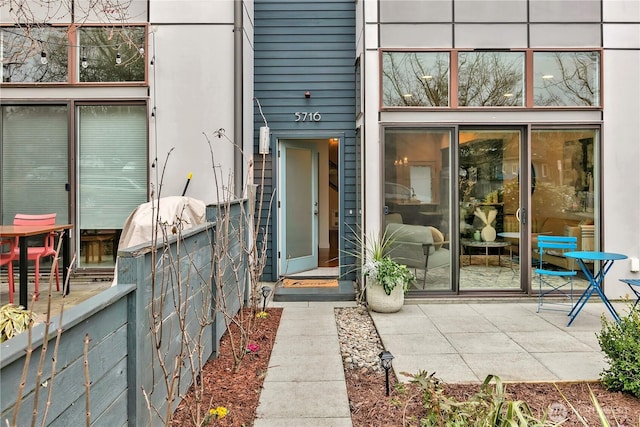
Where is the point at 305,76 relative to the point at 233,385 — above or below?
above

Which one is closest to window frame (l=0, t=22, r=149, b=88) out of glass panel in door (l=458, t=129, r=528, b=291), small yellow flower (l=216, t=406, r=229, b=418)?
glass panel in door (l=458, t=129, r=528, b=291)

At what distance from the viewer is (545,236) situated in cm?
548

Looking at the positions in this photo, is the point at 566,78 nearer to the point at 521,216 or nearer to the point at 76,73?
the point at 521,216

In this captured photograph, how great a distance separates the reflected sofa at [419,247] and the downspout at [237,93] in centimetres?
211

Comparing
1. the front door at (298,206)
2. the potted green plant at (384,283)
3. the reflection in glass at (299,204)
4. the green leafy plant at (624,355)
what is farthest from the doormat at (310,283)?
the green leafy plant at (624,355)

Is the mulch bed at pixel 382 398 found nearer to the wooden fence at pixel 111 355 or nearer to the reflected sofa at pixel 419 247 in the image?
the wooden fence at pixel 111 355

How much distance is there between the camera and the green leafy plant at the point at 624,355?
2781mm

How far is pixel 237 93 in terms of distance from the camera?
5621mm

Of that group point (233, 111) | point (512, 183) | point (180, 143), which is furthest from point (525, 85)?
point (180, 143)

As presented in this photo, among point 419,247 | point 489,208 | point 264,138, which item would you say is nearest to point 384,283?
point 419,247

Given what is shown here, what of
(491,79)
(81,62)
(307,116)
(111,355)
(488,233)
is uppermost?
(81,62)

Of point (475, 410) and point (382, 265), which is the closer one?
point (475, 410)

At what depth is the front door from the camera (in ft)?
22.1

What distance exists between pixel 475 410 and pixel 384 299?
2646 mm
